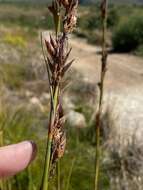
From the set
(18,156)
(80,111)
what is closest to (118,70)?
(80,111)

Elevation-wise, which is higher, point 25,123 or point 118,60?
point 25,123

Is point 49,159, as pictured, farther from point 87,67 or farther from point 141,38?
point 141,38

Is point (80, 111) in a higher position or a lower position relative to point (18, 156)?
lower

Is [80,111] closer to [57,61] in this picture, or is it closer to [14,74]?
[14,74]

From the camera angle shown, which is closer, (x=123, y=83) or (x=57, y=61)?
(x=57, y=61)

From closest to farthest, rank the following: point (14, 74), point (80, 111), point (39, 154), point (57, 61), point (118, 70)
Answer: point (57, 61) < point (39, 154) < point (80, 111) < point (14, 74) < point (118, 70)

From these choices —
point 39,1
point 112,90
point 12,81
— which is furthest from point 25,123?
point 112,90

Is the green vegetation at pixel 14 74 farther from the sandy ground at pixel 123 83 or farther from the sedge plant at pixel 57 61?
the sedge plant at pixel 57 61
